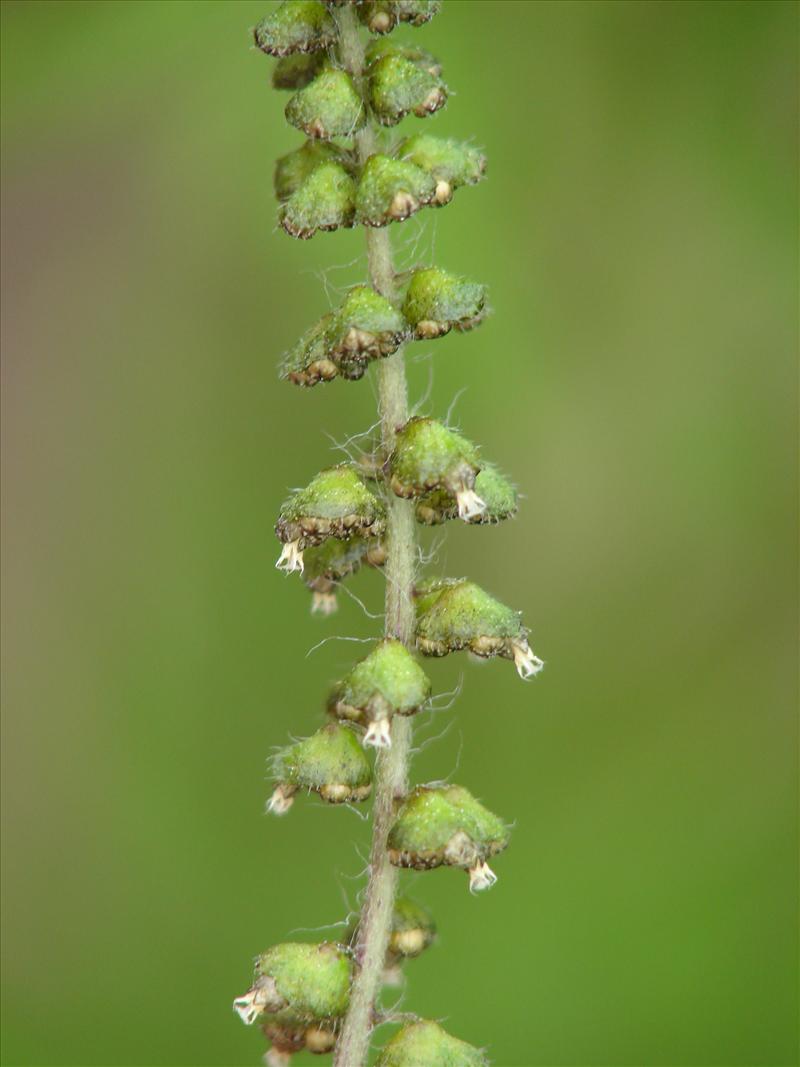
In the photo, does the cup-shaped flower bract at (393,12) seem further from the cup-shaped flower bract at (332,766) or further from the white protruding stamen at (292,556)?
the cup-shaped flower bract at (332,766)

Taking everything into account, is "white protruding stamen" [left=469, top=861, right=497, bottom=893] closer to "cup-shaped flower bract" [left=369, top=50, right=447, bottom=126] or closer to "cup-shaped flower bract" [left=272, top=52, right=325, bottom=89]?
"cup-shaped flower bract" [left=369, top=50, right=447, bottom=126]

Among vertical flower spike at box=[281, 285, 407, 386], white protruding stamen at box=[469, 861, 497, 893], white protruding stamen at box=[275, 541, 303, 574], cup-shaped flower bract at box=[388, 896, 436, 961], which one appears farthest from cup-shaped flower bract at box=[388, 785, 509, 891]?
vertical flower spike at box=[281, 285, 407, 386]

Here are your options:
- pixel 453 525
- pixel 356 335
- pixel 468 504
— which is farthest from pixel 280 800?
pixel 453 525

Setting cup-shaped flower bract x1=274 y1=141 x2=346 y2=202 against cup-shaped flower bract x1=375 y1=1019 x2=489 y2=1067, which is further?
cup-shaped flower bract x1=274 y1=141 x2=346 y2=202

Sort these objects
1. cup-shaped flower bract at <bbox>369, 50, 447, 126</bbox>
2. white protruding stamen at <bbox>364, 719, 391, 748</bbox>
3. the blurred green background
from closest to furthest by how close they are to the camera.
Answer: white protruding stamen at <bbox>364, 719, 391, 748</bbox>, cup-shaped flower bract at <bbox>369, 50, 447, 126</bbox>, the blurred green background

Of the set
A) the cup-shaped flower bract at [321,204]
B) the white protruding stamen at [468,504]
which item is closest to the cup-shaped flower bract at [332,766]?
the white protruding stamen at [468,504]

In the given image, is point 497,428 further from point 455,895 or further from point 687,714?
point 455,895
